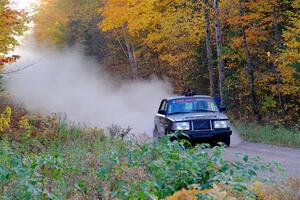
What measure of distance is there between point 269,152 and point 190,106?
122 inches

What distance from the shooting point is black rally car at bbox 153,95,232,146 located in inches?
612

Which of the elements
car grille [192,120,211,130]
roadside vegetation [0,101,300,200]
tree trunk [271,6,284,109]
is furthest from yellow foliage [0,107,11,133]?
tree trunk [271,6,284,109]

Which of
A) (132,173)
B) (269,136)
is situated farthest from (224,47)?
(132,173)

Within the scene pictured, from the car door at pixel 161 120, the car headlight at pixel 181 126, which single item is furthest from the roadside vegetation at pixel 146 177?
the car door at pixel 161 120

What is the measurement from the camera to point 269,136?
19375 mm

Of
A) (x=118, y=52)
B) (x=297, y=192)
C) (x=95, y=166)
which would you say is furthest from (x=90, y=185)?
(x=118, y=52)

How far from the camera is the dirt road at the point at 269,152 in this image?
1281 cm

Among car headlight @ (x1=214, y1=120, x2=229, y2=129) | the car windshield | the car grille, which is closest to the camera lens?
the car grille

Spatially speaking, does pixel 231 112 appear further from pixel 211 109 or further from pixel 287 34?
pixel 211 109

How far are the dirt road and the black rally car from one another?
0.74 metres

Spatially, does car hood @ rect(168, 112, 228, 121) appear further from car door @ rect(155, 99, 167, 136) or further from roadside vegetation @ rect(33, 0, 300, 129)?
roadside vegetation @ rect(33, 0, 300, 129)

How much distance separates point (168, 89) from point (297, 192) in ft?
106

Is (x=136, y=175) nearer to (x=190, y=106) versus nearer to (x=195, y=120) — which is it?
(x=195, y=120)

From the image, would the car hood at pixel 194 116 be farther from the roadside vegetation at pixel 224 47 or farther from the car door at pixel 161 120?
the roadside vegetation at pixel 224 47
